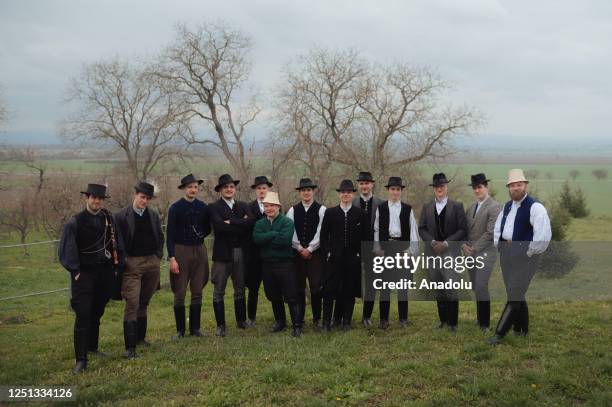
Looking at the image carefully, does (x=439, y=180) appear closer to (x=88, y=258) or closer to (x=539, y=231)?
(x=539, y=231)

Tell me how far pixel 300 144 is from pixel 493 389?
24.1m

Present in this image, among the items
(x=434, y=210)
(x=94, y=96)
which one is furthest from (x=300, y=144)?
(x=434, y=210)

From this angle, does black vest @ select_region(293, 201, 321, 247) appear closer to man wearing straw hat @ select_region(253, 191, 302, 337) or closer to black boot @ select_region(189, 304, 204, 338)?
man wearing straw hat @ select_region(253, 191, 302, 337)

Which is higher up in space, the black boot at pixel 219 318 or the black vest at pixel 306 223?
the black vest at pixel 306 223

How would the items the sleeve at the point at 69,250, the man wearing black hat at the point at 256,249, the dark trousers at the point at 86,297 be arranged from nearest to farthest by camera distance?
the sleeve at the point at 69,250 < the dark trousers at the point at 86,297 < the man wearing black hat at the point at 256,249

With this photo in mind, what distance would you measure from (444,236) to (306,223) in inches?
74.0

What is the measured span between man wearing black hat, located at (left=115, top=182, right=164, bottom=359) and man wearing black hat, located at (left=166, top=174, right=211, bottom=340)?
32 centimetres

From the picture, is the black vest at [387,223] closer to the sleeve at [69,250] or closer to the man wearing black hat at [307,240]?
the man wearing black hat at [307,240]

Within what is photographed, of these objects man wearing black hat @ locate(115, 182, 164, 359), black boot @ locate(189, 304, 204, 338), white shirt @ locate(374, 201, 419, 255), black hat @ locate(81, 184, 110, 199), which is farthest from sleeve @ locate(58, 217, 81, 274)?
white shirt @ locate(374, 201, 419, 255)

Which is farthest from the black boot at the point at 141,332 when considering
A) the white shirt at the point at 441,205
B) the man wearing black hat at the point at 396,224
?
the white shirt at the point at 441,205

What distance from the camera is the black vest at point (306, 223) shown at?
762cm

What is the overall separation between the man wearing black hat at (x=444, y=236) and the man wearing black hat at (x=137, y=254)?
358 centimetres

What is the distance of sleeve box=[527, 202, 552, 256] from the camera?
6195 mm

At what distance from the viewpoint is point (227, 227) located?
7.37 meters
